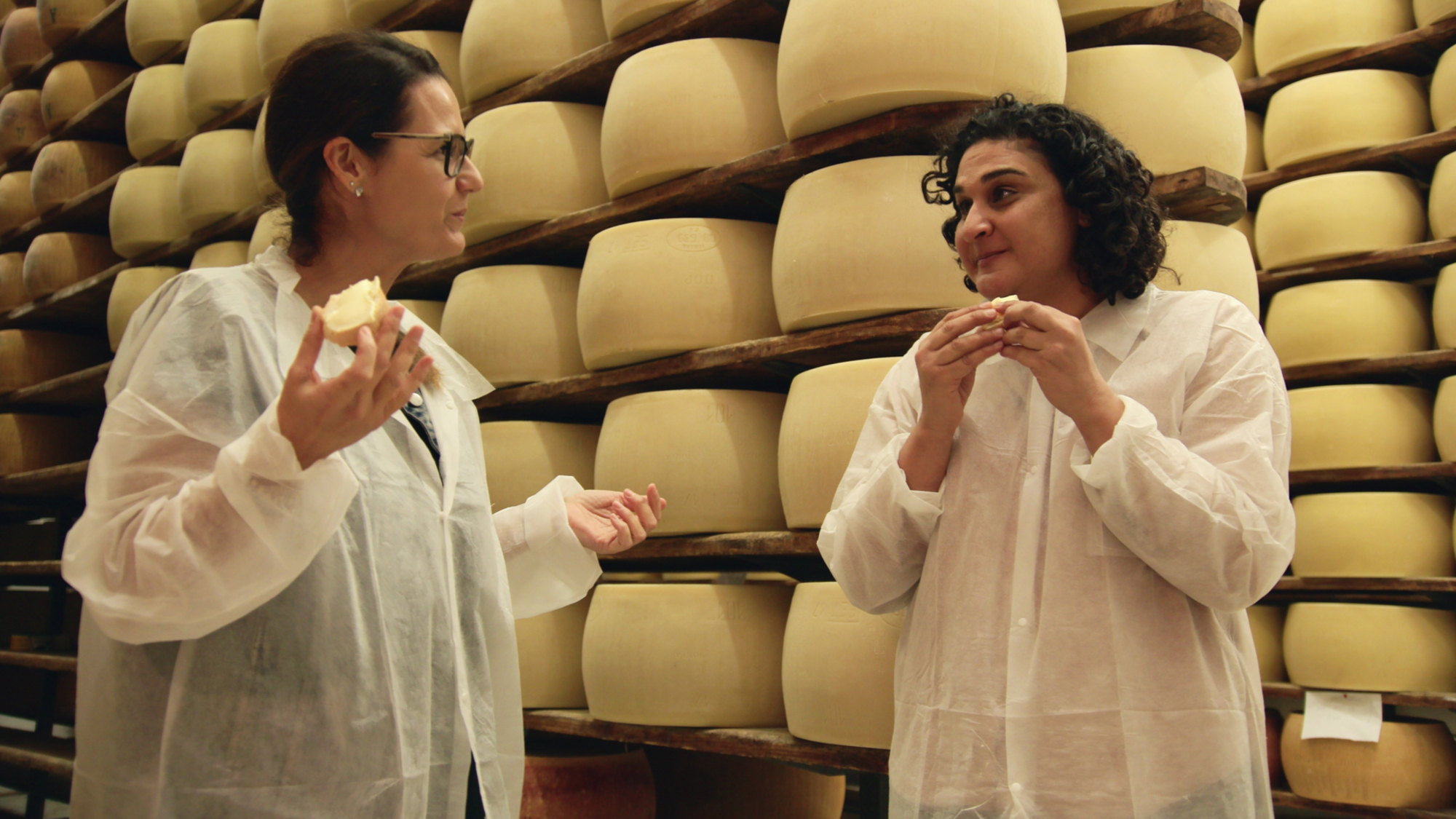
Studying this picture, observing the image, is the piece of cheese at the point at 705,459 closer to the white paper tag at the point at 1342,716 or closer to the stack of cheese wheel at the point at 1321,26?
the white paper tag at the point at 1342,716

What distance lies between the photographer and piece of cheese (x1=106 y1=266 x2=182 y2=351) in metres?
3.37

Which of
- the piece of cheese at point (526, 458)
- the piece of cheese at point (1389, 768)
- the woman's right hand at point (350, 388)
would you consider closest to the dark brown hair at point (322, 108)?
the woman's right hand at point (350, 388)

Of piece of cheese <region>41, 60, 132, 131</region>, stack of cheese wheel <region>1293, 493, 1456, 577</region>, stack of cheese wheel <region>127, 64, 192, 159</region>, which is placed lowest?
stack of cheese wheel <region>1293, 493, 1456, 577</region>

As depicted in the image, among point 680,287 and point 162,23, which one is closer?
point 680,287

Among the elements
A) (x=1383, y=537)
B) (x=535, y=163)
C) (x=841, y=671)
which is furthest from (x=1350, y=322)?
(x=535, y=163)

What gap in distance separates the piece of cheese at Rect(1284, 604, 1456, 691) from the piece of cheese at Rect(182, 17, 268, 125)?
3187mm

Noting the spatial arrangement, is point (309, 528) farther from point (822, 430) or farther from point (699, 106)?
point (699, 106)

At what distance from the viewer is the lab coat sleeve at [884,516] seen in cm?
122


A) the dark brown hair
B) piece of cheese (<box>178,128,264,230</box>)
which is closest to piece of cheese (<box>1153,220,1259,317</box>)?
the dark brown hair

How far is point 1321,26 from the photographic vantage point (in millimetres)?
3125

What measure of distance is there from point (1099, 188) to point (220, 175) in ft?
8.75

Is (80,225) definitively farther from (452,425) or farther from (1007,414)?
(1007,414)

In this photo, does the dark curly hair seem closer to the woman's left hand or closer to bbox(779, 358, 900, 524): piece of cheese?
bbox(779, 358, 900, 524): piece of cheese

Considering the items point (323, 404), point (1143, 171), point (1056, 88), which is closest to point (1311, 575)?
point (1056, 88)
